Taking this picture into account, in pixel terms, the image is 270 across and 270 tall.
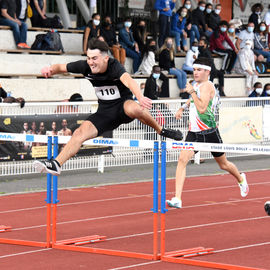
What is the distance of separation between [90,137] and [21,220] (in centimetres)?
249

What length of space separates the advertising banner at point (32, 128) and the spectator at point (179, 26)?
28.3 feet

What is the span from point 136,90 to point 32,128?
22.5 feet

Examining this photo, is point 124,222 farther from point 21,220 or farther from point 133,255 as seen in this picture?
point 133,255

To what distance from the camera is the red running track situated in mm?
7750

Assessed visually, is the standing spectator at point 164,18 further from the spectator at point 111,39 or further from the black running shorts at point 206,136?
the black running shorts at point 206,136

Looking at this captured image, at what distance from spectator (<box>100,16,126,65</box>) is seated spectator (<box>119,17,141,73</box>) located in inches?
20.7

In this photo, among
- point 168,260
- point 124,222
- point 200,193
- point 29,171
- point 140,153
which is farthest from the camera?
point 140,153

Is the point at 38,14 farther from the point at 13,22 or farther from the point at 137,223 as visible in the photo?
the point at 137,223

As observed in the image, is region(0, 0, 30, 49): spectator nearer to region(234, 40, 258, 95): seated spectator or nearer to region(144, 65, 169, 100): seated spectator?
region(144, 65, 169, 100): seated spectator

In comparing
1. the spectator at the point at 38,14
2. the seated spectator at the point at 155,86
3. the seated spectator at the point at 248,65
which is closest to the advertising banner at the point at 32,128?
the seated spectator at the point at 155,86

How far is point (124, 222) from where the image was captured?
10055 millimetres

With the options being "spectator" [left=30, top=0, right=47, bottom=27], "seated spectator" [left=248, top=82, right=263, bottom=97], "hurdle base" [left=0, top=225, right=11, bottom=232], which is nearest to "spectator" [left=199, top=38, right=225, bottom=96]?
"seated spectator" [left=248, top=82, right=263, bottom=97]

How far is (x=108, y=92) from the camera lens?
327 inches

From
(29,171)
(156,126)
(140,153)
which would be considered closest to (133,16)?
(140,153)
